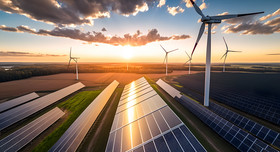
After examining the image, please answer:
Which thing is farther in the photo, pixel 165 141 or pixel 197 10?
pixel 197 10

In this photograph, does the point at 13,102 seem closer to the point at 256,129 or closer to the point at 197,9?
the point at 197,9

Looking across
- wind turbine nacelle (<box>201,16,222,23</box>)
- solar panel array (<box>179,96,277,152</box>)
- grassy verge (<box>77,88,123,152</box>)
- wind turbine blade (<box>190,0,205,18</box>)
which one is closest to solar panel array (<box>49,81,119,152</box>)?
grassy verge (<box>77,88,123,152</box>)

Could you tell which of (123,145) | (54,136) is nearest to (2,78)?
(54,136)

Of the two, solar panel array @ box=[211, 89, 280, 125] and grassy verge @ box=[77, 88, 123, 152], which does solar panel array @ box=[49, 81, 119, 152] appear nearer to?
grassy verge @ box=[77, 88, 123, 152]

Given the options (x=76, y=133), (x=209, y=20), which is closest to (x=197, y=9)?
(x=209, y=20)

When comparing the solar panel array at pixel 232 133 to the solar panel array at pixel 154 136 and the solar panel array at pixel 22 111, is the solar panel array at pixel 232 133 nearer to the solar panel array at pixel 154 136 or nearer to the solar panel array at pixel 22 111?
the solar panel array at pixel 154 136

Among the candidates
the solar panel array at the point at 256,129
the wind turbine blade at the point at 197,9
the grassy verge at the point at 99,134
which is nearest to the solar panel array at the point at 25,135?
the grassy verge at the point at 99,134

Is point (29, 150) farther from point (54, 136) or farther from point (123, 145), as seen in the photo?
point (123, 145)
